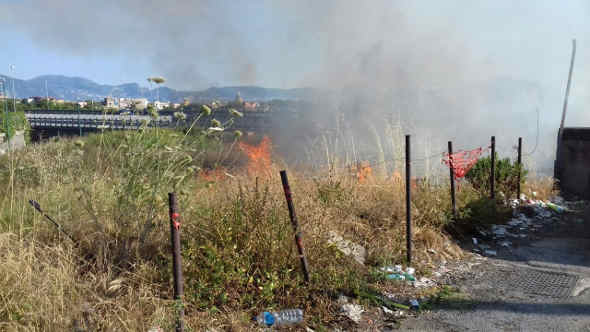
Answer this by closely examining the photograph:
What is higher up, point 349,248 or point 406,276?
point 349,248

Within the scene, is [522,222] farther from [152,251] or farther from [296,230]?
[152,251]

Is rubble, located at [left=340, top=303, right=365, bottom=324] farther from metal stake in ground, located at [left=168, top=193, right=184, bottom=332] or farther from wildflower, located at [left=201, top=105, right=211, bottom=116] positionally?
wildflower, located at [left=201, top=105, right=211, bottom=116]

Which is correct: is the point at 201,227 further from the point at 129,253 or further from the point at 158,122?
the point at 158,122

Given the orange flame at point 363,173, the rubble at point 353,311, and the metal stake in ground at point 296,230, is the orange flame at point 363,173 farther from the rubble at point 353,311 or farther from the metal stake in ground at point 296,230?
the rubble at point 353,311

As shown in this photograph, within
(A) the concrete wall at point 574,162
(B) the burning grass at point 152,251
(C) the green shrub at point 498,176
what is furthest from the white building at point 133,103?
(A) the concrete wall at point 574,162

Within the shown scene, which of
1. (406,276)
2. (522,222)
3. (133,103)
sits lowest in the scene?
(522,222)

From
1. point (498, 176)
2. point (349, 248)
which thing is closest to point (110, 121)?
point (349, 248)

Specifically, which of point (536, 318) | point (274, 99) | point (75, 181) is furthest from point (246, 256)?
point (274, 99)

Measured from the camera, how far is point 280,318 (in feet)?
10.2

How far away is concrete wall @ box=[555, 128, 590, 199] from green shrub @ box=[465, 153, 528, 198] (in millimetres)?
3016

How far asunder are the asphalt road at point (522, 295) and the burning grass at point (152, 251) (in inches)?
22.7

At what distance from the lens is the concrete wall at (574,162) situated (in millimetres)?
10345

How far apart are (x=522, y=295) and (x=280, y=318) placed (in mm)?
2195

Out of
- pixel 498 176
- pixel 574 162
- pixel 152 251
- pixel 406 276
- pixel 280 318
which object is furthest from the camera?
pixel 574 162
